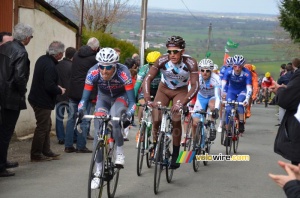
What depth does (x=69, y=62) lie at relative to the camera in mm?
12742

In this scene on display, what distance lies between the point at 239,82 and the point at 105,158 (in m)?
7.62

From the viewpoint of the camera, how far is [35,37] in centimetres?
1350

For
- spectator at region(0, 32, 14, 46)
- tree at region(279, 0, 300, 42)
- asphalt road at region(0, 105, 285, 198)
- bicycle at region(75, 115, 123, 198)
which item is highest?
tree at region(279, 0, 300, 42)

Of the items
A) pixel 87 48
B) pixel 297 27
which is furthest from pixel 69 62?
pixel 297 27

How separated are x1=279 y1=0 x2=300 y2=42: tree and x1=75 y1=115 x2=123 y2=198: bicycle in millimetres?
33475

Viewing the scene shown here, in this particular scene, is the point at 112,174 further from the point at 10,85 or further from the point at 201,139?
the point at 201,139

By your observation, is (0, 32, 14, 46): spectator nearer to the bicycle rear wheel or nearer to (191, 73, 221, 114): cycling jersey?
the bicycle rear wheel

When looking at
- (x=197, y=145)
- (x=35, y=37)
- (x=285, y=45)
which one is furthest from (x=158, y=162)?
(x=285, y=45)

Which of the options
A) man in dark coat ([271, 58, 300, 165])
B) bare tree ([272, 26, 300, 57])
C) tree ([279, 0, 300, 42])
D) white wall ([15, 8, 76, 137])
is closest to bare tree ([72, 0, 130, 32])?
Answer: tree ([279, 0, 300, 42])

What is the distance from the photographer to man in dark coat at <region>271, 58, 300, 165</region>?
6.14 m

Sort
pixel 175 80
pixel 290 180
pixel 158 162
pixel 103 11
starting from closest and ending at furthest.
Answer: pixel 290 180, pixel 158 162, pixel 175 80, pixel 103 11

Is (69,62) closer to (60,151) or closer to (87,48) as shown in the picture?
(87,48)

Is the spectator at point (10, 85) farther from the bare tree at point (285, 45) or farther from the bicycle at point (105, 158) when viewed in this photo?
the bare tree at point (285, 45)

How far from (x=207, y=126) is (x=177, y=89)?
1.74 meters
